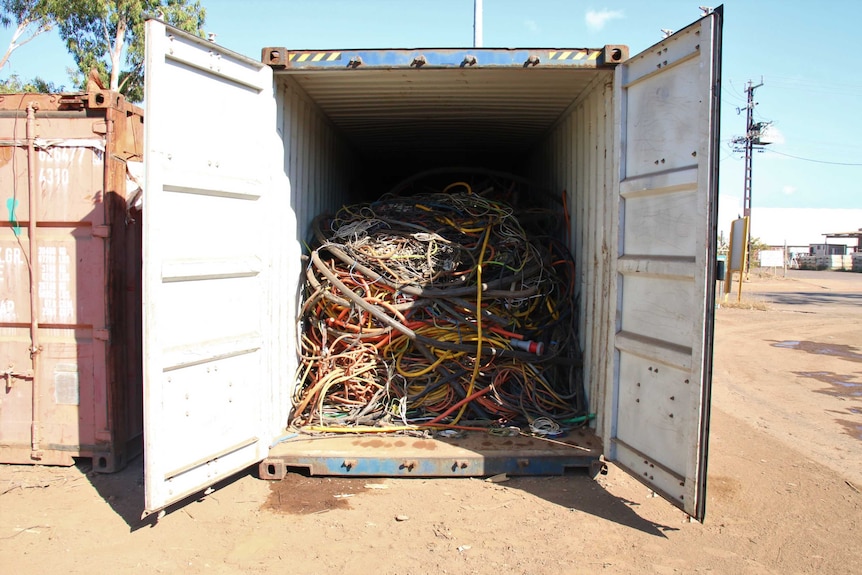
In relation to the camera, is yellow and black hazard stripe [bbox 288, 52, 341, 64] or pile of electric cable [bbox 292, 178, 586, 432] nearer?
yellow and black hazard stripe [bbox 288, 52, 341, 64]

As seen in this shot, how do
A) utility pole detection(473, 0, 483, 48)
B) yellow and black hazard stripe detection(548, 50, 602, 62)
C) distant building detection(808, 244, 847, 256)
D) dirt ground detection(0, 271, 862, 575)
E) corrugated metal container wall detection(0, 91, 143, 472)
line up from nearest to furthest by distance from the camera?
dirt ground detection(0, 271, 862, 575), yellow and black hazard stripe detection(548, 50, 602, 62), corrugated metal container wall detection(0, 91, 143, 472), utility pole detection(473, 0, 483, 48), distant building detection(808, 244, 847, 256)

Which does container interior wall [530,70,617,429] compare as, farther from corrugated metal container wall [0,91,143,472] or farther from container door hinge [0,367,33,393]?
container door hinge [0,367,33,393]

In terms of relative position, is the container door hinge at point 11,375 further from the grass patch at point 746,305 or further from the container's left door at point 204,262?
the grass patch at point 746,305

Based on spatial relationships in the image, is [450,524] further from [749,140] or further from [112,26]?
[749,140]

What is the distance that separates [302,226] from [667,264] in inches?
120

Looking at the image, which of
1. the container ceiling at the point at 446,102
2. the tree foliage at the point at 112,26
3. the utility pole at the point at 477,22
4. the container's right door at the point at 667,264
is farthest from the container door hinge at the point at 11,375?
the tree foliage at the point at 112,26

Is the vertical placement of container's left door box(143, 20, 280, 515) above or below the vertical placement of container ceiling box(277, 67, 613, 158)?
→ below

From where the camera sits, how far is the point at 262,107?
375 cm

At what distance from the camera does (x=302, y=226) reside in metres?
4.84

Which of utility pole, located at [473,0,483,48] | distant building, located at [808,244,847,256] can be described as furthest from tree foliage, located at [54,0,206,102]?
distant building, located at [808,244,847,256]

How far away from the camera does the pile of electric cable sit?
452 centimetres

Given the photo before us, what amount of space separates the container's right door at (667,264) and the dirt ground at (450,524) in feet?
1.33

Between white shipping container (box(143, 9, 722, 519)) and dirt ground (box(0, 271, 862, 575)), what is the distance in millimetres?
299

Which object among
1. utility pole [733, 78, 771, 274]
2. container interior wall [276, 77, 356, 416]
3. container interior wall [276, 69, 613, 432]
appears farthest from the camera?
utility pole [733, 78, 771, 274]
